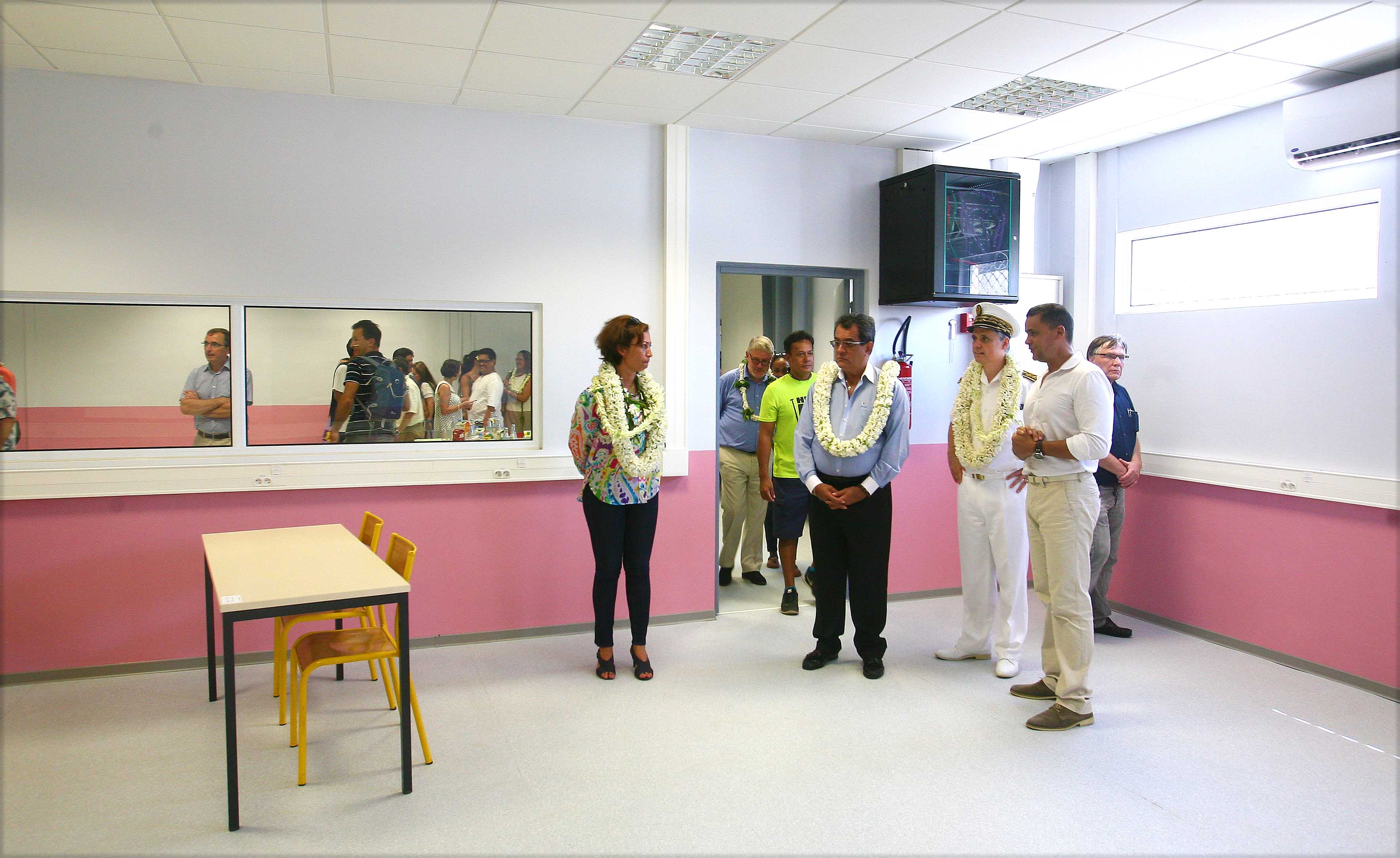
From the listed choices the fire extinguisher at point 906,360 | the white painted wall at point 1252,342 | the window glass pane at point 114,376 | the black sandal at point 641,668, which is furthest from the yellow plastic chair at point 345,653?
the white painted wall at point 1252,342

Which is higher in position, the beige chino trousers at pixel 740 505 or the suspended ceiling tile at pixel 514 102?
the suspended ceiling tile at pixel 514 102

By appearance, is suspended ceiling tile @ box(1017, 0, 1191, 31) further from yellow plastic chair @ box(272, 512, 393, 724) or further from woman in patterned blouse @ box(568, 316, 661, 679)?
yellow plastic chair @ box(272, 512, 393, 724)

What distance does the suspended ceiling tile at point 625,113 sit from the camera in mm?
4898

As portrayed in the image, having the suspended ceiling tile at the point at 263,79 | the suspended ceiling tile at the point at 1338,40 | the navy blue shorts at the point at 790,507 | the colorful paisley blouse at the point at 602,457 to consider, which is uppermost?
the suspended ceiling tile at the point at 1338,40

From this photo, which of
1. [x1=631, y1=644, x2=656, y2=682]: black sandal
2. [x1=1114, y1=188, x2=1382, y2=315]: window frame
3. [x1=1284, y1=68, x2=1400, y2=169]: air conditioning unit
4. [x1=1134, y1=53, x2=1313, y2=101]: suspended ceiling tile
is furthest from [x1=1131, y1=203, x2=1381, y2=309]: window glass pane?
[x1=631, y1=644, x2=656, y2=682]: black sandal

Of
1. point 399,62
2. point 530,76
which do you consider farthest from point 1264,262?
point 399,62

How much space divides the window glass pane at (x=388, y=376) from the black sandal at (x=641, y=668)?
146 cm

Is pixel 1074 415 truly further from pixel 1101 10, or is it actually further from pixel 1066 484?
pixel 1101 10

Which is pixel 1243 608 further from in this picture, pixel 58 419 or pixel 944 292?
pixel 58 419

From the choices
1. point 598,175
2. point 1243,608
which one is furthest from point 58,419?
point 1243,608

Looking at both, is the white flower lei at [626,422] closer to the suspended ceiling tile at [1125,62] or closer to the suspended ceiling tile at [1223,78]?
the suspended ceiling tile at [1125,62]

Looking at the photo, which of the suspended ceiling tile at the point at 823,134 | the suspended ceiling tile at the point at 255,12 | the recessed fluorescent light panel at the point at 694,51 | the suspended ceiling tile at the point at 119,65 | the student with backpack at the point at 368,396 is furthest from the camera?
the suspended ceiling tile at the point at 823,134

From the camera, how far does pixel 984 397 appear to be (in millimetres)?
4391

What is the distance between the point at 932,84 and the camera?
450 centimetres
